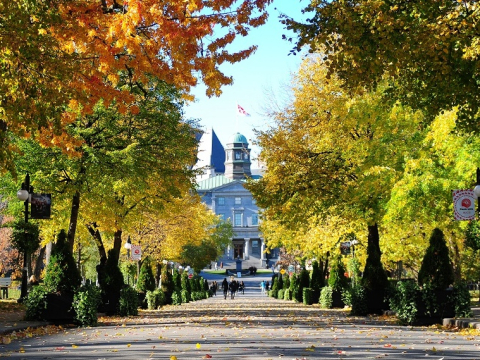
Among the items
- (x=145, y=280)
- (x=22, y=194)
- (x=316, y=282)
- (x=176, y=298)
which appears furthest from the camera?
(x=176, y=298)

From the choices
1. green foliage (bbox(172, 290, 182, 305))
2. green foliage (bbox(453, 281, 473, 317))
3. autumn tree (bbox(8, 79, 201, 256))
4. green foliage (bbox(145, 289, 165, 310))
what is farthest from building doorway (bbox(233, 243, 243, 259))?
green foliage (bbox(453, 281, 473, 317))

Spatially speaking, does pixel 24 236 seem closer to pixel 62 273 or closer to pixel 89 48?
pixel 62 273

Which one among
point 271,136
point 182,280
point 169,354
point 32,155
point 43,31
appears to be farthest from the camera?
point 182,280

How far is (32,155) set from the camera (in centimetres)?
2825

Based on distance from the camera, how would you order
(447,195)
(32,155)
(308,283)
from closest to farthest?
(447,195) < (32,155) < (308,283)

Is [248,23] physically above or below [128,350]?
above

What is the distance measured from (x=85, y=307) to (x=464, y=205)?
1042 cm

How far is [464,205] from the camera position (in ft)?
71.3

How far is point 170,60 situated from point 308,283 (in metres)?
35.5

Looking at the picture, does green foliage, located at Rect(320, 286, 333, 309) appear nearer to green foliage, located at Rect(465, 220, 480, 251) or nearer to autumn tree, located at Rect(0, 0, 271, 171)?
green foliage, located at Rect(465, 220, 480, 251)

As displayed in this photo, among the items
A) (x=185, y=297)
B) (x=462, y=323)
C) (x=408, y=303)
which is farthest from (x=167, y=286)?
(x=462, y=323)

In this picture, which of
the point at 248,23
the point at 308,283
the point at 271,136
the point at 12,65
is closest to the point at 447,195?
the point at 271,136

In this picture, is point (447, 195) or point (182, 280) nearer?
point (447, 195)

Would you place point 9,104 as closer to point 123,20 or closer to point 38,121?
point 38,121
